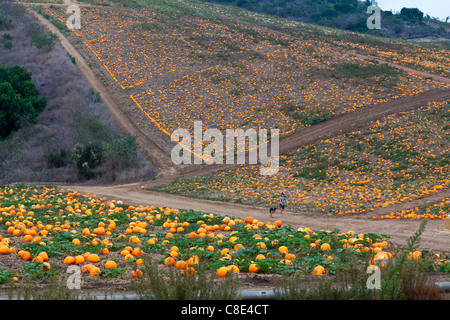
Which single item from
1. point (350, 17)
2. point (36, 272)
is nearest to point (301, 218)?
point (36, 272)

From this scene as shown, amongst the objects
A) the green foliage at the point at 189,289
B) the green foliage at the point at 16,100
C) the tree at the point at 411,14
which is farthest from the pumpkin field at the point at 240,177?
the tree at the point at 411,14

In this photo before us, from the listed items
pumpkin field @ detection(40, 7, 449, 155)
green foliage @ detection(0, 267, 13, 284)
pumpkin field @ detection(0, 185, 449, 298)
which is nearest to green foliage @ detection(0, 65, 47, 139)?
pumpkin field @ detection(40, 7, 449, 155)

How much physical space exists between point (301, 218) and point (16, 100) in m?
24.4

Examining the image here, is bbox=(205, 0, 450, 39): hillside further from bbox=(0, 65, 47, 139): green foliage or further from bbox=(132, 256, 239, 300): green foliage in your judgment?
→ bbox=(132, 256, 239, 300): green foliage

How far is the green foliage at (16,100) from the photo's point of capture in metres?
31.1

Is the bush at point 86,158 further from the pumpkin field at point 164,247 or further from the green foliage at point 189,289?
the green foliage at point 189,289

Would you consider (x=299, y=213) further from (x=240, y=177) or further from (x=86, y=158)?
(x=86, y=158)

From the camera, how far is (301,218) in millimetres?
17000

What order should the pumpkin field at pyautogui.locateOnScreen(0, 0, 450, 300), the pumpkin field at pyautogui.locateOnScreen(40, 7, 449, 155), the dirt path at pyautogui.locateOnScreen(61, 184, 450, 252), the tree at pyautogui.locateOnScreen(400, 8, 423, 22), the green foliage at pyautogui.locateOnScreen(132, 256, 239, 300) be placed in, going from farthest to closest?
the tree at pyautogui.locateOnScreen(400, 8, 423, 22), the pumpkin field at pyautogui.locateOnScreen(40, 7, 449, 155), the dirt path at pyautogui.locateOnScreen(61, 184, 450, 252), the pumpkin field at pyautogui.locateOnScreen(0, 0, 450, 300), the green foliage at pyautogui.locateOnScreen(132, 256, 239, 300)

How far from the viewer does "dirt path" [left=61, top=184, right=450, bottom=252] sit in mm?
12602

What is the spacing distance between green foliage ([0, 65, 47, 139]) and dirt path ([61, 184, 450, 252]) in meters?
10.7

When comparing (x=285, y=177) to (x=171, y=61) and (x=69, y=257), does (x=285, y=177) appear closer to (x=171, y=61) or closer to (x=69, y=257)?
(x=69, y=257)
